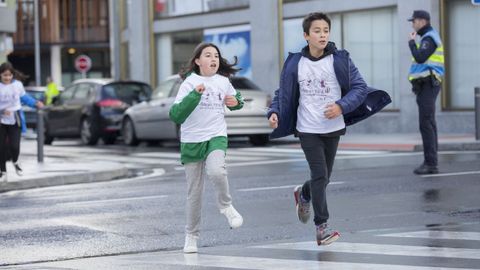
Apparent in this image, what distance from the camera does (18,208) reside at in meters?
12.1

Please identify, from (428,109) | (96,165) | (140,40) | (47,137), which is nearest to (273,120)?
(428,109)

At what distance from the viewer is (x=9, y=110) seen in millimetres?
15398

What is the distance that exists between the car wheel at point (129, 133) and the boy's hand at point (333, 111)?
55.0ft

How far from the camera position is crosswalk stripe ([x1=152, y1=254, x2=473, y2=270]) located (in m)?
7.29

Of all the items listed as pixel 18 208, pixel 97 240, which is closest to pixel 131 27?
pixel 18 208

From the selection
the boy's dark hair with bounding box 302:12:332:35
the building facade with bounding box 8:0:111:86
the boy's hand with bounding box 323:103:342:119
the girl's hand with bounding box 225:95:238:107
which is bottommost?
the boy's hand with bounding box 323:103:342:119

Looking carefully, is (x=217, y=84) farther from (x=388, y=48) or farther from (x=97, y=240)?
(x=388, y=48)

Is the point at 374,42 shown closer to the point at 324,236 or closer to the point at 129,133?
the point at 129,133

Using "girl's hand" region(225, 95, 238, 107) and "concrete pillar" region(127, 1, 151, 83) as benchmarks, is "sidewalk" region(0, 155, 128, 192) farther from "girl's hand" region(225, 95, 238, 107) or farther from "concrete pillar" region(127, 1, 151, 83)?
"concrete pillar" region(127, 1, 151, 83)

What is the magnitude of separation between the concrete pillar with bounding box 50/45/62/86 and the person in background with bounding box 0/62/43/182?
5006cm

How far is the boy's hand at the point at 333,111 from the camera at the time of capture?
8109mm

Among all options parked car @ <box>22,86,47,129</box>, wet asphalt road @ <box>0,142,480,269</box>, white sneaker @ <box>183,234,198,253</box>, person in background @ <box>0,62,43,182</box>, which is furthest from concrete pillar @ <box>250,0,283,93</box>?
white sneaker @ <box>183,234,198,253</box>

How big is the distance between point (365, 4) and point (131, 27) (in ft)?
37.7

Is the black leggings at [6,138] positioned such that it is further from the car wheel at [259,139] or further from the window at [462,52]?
the window at [462,52]
